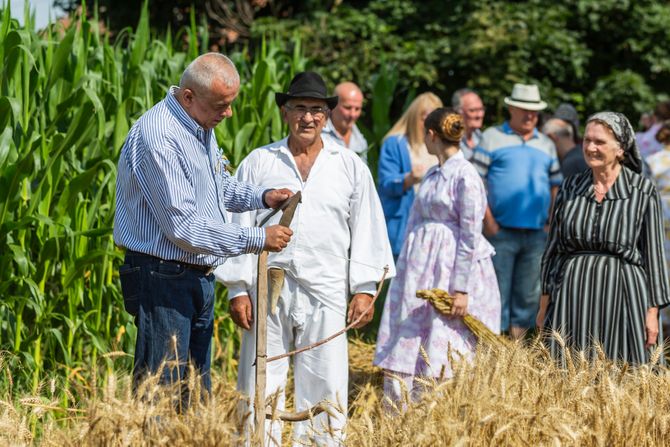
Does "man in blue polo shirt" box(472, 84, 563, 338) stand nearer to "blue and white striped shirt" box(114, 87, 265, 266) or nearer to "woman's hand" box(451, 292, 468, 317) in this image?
"woman's hand" box(451, 292, 468, 317)

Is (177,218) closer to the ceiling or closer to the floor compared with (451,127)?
closer to the floor

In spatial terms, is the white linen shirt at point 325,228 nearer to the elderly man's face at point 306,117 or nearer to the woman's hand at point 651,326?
the elderly man's face at point 306,117

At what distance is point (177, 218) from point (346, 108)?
11.9 feet

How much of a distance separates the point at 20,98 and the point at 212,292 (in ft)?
6.43

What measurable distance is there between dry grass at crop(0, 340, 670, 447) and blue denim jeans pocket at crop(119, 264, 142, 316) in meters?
0.41

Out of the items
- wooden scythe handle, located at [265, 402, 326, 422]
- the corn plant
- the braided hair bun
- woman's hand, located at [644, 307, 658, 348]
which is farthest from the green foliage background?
wooden scythe handle, located at [265, 402, 326, 422]

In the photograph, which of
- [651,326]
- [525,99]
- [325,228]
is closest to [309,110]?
[325,228]

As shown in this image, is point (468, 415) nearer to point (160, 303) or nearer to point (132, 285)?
point (160, 303)

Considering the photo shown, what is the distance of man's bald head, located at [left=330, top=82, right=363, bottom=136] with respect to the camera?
287 inches

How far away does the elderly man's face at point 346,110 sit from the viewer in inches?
287

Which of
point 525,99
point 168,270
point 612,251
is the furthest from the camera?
point 525,99

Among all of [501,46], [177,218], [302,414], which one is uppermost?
[501,46]

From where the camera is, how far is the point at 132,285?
13.2ft

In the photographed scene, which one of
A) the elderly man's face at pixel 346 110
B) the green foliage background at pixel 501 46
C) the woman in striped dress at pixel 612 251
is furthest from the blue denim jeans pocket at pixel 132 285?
the green foliage background at pixel 501 46
